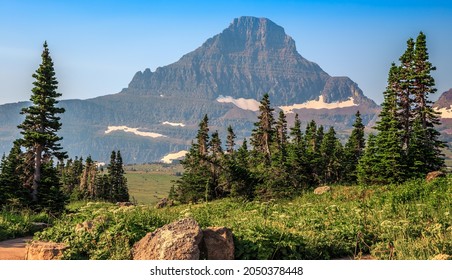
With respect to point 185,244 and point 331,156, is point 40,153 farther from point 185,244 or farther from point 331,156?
point 331,156

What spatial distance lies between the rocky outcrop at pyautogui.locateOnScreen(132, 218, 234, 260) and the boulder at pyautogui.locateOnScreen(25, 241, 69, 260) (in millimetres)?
1730

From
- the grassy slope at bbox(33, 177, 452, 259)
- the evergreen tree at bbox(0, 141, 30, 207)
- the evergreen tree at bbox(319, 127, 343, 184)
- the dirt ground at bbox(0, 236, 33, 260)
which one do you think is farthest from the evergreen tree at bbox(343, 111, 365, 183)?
the dirt ground at bbox(0, 236, 33, 260)

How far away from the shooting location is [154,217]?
12883mm

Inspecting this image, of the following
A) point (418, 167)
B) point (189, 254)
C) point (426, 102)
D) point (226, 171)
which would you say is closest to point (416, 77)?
point (426, 102)

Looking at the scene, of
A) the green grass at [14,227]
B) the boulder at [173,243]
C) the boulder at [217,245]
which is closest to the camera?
the boulder at [173,243]

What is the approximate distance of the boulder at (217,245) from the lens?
9750 mm

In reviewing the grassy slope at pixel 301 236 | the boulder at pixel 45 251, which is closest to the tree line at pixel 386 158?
the grassy slope at pixel 301 236

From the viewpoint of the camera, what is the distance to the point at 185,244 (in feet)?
29.7

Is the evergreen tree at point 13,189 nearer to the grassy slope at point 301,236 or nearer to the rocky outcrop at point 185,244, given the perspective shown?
the grassy slope at point 301,236

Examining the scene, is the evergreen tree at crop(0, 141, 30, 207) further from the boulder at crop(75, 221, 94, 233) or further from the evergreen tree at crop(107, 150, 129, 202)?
the evergreen tree at crop(107, 150, 129, 202)

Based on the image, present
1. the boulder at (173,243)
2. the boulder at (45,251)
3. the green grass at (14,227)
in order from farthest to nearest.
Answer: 1. the green grass at (14,227)
2. the boulder at (45,251)
3. the boulder at (173,243)

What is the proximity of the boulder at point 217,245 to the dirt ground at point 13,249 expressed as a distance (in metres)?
4.43

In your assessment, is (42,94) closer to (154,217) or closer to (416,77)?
(154,217)

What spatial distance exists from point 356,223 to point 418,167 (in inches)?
1155
